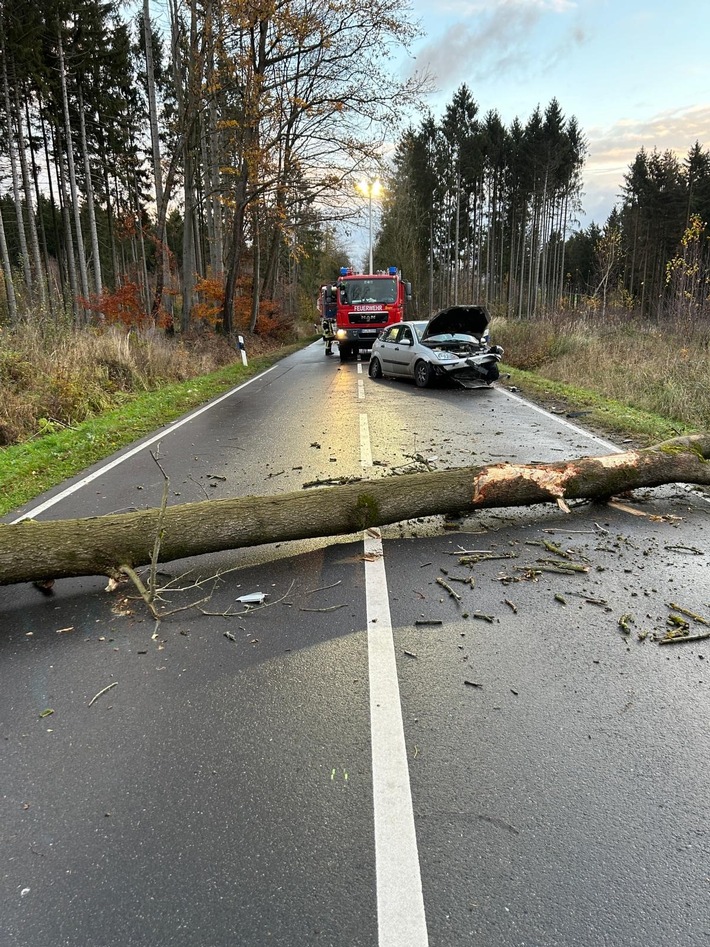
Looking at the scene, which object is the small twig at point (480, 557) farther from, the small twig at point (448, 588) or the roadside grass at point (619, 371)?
the roadside grass at point (619, 371)

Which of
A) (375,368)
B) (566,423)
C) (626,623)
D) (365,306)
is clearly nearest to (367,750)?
(626,623)

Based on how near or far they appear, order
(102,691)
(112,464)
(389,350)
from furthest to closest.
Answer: (389,350) → (112,464) → (102,691)

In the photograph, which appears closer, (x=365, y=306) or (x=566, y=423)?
(x=566, y=423)

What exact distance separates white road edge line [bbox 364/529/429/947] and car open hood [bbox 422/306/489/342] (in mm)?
12198

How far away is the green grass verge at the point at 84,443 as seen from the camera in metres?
7.08

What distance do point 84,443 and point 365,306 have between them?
684 inches

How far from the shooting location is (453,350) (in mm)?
14805

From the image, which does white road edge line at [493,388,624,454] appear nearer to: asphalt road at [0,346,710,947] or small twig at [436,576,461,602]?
small twig at [436,576,461,602]

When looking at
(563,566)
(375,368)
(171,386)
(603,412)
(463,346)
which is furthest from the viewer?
(375,368)

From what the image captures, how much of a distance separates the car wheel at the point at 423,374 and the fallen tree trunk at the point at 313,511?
8.89 m

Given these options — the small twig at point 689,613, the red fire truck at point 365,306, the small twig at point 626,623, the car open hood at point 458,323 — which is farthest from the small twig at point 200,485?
the red fire truck at point 365,306

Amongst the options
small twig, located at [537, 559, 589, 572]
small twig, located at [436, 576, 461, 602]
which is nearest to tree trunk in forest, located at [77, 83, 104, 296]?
small twig, located at [436, 576, 461, 602]

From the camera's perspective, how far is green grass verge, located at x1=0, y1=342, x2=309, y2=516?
7078mm

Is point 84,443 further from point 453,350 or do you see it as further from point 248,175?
point 248,175
